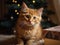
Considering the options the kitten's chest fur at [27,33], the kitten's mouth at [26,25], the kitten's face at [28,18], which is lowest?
the kitten's chest fur at [27,33]

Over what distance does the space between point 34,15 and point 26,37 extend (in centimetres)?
24

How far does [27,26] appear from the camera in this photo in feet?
5.12

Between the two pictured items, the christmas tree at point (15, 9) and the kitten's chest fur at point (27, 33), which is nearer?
the kitten's chest fur at point (27, 33)

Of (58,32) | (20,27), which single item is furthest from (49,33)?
(20,27)

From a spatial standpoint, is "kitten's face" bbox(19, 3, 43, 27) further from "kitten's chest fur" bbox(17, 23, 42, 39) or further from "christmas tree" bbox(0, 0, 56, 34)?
"christmas tree" bbox(0, 0, 56, 34)

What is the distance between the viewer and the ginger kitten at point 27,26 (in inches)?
60.6

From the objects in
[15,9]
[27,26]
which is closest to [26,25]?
[27,26]

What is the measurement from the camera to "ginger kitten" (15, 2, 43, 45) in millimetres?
1540

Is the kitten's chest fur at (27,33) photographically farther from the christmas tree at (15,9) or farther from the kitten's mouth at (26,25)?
the christmas tree at (15,9)

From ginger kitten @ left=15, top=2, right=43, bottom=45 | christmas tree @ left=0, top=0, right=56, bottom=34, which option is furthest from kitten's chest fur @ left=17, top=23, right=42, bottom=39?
christmas tree @ left=0, top=0, right=56, bottom=34

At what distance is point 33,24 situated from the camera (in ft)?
5.06

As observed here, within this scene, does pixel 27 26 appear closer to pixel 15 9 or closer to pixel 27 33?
pixel 27 33

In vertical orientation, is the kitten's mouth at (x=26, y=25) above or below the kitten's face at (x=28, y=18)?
below

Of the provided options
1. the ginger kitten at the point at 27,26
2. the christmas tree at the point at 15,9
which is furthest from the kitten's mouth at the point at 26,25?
the christmas tree at the point at 15,9
